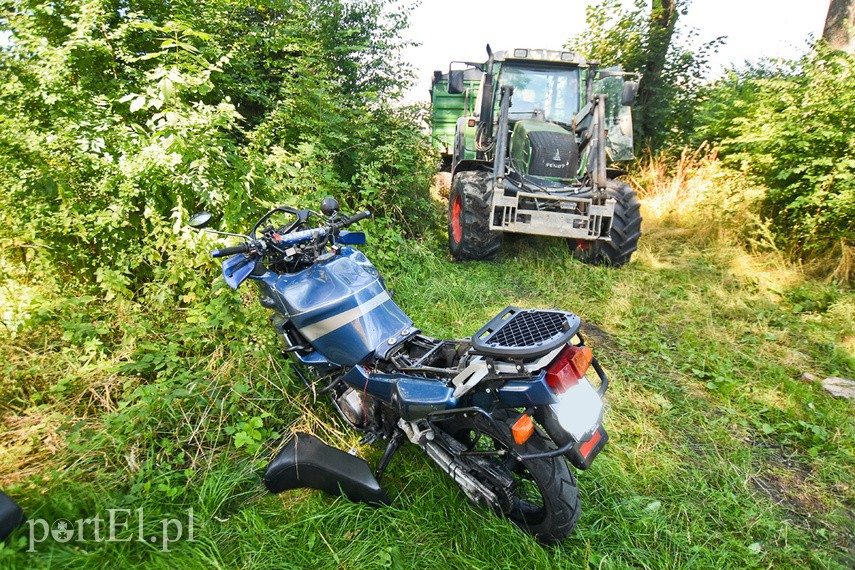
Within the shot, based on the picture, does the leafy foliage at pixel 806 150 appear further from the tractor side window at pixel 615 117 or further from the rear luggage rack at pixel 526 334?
the rear luggage rack at pixel 526 334

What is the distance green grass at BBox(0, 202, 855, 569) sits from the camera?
176 centimetres

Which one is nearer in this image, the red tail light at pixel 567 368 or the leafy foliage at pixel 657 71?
the red tail light at pixel 567 368

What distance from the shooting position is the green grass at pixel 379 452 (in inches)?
69.3

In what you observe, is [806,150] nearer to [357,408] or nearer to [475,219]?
[475,219]

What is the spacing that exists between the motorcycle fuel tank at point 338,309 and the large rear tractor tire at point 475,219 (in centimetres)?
258

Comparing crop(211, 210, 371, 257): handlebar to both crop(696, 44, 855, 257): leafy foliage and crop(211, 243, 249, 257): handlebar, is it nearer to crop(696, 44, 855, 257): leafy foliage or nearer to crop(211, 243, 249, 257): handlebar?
crop(211, 243, 249, 257): handlebar

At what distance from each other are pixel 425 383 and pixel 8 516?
156cm

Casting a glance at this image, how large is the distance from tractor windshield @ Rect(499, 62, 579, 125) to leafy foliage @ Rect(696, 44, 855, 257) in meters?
1.92

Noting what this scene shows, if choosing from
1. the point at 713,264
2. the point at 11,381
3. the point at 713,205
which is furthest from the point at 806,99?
the point at 11,381

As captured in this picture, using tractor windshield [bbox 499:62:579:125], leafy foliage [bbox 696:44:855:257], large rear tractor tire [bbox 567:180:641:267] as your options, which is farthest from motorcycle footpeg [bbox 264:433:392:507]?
leafy foliage [bbox 696:44:855:257]

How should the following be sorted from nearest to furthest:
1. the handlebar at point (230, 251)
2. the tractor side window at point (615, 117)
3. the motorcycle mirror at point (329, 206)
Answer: the handlebar at point (230, 251) < the motorcycle mirror at point (329, 206) < the tractor side window at point (615, 117)

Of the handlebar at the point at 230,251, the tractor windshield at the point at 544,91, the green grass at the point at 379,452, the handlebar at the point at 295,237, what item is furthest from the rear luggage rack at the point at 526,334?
the tractor windshield at the point at 544,91

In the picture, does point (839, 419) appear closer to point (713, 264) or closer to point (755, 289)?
point (755, 289)

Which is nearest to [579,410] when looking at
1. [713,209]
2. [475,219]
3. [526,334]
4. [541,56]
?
[526,334]
